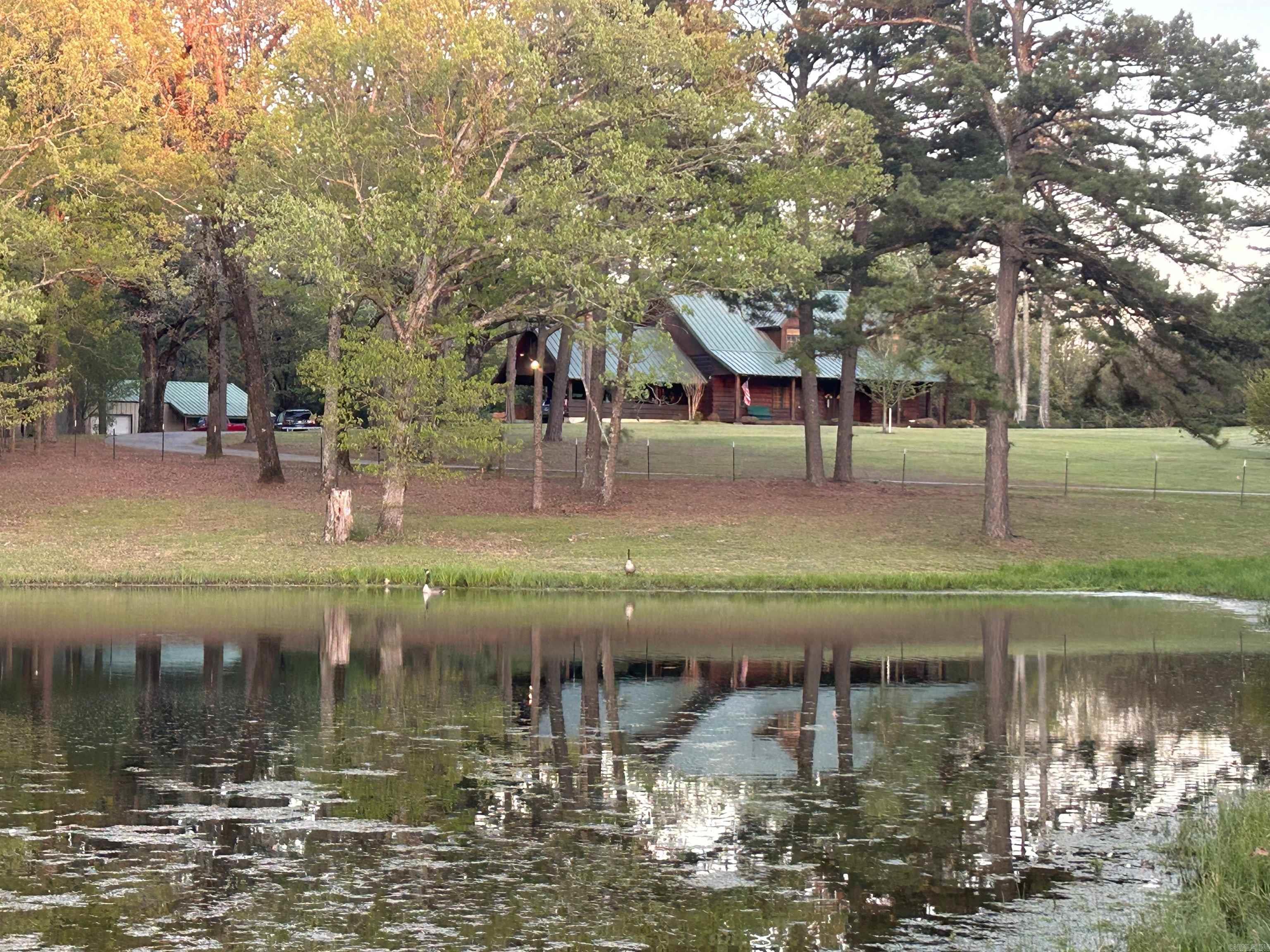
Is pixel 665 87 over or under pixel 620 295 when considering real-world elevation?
over

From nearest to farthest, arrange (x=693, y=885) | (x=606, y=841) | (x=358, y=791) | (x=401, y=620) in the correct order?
(x=693, y=885)
(x=606, y=841)
(x=358, y=791)
(x=401, y=620)

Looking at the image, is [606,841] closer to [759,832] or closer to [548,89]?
[759,832]

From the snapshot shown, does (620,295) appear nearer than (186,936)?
No

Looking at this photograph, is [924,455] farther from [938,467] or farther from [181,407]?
[181,407]

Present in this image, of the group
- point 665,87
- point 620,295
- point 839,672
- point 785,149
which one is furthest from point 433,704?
point 785,149

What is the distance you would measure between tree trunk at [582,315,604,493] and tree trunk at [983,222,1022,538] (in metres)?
11.2

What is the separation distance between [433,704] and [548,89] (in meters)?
20.7

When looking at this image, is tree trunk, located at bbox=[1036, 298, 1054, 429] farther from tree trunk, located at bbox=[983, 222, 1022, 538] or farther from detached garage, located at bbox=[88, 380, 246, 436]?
detached garage, located at bbox=[88, 380, 246, 436]

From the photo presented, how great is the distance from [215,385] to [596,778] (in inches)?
1698

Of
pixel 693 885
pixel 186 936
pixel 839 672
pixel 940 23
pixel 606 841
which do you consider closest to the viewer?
pixel 186 936

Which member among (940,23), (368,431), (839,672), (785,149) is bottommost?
(839,672)

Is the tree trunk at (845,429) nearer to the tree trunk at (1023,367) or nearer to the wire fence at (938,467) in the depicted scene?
the wire fence at (938,467)

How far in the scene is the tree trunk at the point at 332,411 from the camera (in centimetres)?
3656

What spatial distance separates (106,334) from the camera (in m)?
49.6
